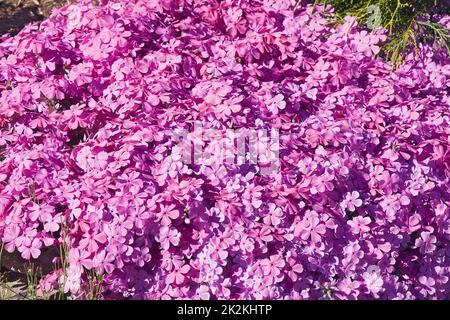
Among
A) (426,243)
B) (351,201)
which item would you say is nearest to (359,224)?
(351,201)

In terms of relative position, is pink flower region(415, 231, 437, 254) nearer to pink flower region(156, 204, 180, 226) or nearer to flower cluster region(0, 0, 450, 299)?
flower cluster region(0, 0, 450, 299)

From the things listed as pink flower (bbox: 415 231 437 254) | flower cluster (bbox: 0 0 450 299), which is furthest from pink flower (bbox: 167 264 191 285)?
pink flower (bbox: 415 231 437 254)

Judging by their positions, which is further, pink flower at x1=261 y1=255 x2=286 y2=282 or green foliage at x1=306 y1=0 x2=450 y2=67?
green foliage at x1=306 y1=0 x2=450 y2=67

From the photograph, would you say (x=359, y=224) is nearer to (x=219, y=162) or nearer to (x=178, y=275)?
(x=219, y=162)

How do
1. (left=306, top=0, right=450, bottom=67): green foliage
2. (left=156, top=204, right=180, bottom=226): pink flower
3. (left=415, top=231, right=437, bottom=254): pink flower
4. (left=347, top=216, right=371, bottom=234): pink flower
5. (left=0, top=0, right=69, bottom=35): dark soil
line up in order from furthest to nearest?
(left=0, top=0, right=69, bottom=35): dark soil < (left=306, top=0, right=450, bottom=67): green foliage < (left=415, top=231, right=437, bottom=254): pink flower < (left=347, top=216, right=371, bottom=234): pink flower < (left=156, top=204, right=180, bottom=226): pink flower

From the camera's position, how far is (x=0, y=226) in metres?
3.26

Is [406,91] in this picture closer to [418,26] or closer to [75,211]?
[418,26]

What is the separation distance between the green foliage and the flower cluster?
0.62ft

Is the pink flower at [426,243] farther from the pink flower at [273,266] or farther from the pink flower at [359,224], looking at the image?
the pink flower at [273,266]

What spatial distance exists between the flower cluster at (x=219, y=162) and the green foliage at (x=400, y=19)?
0.19 m

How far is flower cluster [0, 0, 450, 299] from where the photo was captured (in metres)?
3.16

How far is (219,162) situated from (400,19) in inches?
73.6

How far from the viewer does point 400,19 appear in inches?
173
